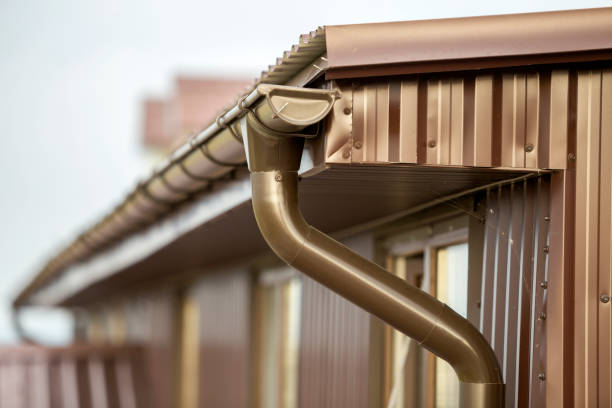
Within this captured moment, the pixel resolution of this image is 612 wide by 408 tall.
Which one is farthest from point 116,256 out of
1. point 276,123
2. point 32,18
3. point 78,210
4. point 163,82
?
point 32,18

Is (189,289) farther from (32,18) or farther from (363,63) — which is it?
(32,18)

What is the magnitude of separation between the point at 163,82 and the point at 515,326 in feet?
193

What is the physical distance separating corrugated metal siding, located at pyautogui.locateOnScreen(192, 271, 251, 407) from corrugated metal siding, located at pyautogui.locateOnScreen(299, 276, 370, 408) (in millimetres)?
1721

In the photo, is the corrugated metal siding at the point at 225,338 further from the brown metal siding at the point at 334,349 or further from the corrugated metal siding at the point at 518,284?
the corrugated metal siding at the point at 518,284

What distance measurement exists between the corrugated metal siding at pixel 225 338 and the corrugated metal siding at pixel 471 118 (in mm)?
4994

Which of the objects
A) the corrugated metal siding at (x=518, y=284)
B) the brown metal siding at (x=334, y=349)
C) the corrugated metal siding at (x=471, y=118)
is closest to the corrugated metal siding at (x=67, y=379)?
the brown metal siding at (x=334, y=349)

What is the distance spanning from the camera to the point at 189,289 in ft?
35.6

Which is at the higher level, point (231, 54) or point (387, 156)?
point (231, 54)

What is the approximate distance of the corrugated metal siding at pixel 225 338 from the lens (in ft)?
27.2

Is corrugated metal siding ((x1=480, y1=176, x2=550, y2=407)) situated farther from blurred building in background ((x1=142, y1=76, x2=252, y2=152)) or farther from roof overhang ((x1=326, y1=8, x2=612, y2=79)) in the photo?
blurred building in background ((x1=142, y1=76, x2=252, y2=152))

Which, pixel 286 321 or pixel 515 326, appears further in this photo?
pixel 286 321

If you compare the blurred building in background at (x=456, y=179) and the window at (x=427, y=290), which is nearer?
the blurred building in background at (x=456, y=179)

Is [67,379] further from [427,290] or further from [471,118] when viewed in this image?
[471,118]

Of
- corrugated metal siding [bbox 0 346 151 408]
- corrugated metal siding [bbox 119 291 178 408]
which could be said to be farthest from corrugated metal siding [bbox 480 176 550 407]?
corrugated metal siding [bbox 119 291 178 408]
